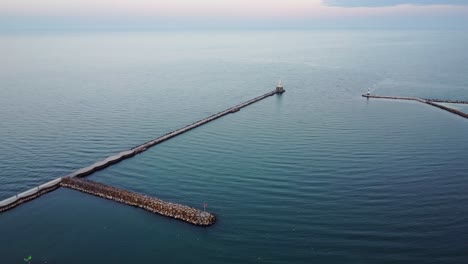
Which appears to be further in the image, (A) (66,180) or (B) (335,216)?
(A) (66,180)

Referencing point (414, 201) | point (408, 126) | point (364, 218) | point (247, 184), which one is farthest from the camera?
point (408, 126)

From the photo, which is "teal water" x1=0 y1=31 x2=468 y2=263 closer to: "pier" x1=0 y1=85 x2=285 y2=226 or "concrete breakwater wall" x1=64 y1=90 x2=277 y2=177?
"pier" x1=0 y1=85 x2=285 y2=226

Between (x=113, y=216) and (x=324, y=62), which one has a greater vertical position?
(x=324, y=62)

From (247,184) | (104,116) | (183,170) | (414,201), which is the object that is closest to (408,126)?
(414,201)

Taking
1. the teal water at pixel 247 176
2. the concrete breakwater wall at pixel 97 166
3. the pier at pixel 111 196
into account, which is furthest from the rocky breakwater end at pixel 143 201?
the concrete breakwater wall at pixel 97 166

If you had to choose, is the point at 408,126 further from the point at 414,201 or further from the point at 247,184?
the point at 247,184

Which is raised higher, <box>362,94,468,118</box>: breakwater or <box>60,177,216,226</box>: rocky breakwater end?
<box>362,94,468,118</box>: breakwater

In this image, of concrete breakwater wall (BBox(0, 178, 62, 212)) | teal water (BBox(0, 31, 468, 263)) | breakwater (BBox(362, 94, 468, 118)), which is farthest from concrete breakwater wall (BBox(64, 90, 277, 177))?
breakwater (BBox(362, 94, 468, 118))
